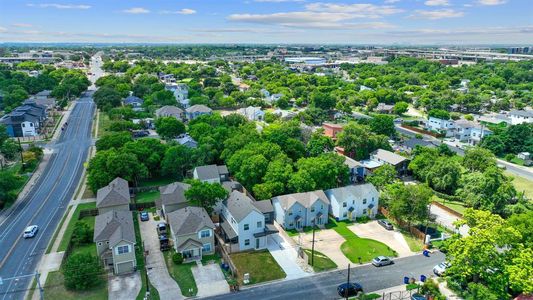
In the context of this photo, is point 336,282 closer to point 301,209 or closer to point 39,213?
point 301,209

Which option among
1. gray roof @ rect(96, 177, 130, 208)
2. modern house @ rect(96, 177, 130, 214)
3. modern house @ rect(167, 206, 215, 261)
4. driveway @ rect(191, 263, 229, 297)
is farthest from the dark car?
gray roof @ rect(96, 177, 130, 208)

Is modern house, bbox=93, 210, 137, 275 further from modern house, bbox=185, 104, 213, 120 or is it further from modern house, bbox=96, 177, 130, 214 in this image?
modern house, bbox=185, 104, 213, 120

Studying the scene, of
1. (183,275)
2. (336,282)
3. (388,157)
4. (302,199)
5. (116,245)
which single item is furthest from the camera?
(388,157)

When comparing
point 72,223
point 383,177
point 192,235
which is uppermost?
point 383,177

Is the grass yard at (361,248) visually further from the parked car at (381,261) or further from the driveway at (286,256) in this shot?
the driveway at (286,256)

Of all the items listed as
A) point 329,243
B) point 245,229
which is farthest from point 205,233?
point 329,243
